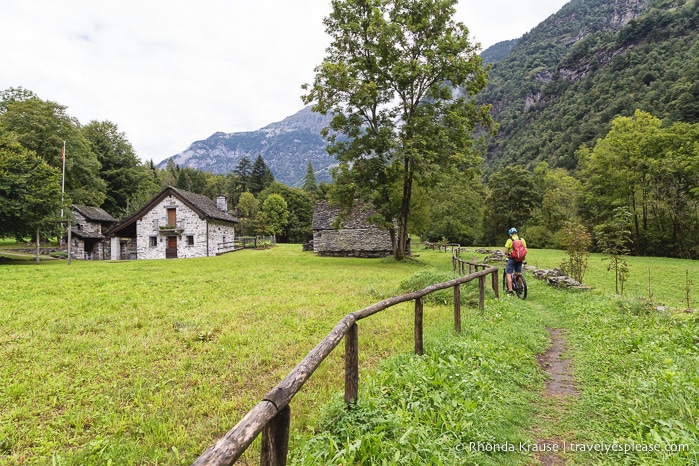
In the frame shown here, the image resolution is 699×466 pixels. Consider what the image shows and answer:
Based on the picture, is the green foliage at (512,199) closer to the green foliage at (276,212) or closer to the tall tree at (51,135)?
the green foliage at (276,212)

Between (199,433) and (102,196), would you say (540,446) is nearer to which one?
(199,433)

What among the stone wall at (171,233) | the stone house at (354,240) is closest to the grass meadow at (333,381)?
the stone house at (354,240)

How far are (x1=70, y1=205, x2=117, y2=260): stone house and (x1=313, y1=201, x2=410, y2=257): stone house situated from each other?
25089 millimetres

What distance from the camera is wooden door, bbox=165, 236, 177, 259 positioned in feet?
115

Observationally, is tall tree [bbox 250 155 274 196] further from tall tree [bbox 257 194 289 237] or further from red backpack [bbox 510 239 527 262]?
red backpack [bbox 510 239 527 262]

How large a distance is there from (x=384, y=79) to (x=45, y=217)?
2619 cm

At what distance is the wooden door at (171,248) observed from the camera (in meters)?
35.2

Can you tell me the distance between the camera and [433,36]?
21203 millimetres

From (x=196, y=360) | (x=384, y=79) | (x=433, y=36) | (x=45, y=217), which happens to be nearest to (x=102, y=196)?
(x=45, y=217)

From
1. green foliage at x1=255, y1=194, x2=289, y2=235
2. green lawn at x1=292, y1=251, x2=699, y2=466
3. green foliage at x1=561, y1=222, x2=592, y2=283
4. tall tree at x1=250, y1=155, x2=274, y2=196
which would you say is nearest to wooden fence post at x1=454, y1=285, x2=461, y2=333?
green lawn at x1=292, y1=251, x2=699, y2=466

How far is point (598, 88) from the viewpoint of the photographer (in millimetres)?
90938

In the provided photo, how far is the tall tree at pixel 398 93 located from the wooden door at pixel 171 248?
22.5 metres

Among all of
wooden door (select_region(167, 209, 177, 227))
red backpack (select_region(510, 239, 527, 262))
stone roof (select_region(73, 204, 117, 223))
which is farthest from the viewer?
stone roof (select_region(73, 204, 117, 223))

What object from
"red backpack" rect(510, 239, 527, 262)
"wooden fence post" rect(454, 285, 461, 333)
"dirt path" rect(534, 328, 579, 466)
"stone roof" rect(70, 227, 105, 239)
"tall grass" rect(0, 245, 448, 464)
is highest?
"stone roof" rect(70, 227, 105, 239)
